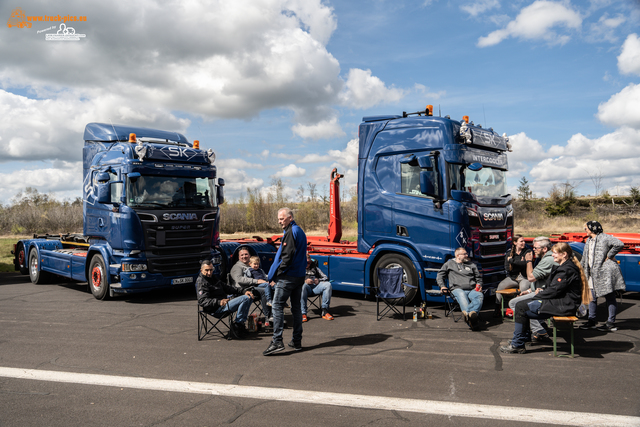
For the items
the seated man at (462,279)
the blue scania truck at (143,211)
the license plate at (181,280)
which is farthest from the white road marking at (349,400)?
the license plate at (181,280)

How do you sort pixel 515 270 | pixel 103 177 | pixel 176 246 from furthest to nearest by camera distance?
pixel 176 246, pixel 103 177, pixel 515 270

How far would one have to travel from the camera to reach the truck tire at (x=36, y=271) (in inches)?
524

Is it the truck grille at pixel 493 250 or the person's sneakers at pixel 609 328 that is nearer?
the person's sneakers at pixel 609 328

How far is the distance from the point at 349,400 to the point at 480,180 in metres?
5.78

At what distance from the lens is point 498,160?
9461 millimetres

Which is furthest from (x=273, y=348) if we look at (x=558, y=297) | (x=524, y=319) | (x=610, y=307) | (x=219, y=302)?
(x=610, y=307)

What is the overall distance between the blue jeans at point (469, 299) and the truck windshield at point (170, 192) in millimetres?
6016

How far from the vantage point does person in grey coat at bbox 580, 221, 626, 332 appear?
723 cm

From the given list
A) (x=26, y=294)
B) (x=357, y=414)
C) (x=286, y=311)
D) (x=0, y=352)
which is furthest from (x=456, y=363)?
(x=26, y=294)

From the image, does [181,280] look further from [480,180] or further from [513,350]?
[513,350]

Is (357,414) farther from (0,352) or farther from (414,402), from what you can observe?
(0,352)

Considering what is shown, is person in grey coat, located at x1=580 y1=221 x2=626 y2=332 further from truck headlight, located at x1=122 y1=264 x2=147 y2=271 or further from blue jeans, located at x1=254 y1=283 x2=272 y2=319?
truck headlight, located at x1=122 y1=264 x2=147 y2=271

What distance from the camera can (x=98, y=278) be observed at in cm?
1055

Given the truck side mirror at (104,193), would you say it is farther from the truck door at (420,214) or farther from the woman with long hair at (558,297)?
the woman with long hair at (558,297)
